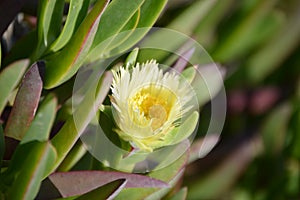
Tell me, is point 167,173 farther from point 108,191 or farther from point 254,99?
point 254,99

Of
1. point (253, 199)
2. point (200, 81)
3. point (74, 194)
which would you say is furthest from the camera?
point (253, 199)

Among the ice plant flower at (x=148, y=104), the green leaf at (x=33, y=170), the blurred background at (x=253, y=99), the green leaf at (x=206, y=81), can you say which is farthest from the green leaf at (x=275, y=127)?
the green leaf at (x=33, y=170)

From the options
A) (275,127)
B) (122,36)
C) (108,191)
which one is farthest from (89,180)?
(275,127)

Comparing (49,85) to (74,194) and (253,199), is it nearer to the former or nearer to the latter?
(74,194)

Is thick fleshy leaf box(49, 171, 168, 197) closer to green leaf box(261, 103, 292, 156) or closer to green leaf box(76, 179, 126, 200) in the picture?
green leaf box(76, 179, 126, 200)

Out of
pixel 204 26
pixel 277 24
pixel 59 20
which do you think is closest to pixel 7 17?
pixel 59 20

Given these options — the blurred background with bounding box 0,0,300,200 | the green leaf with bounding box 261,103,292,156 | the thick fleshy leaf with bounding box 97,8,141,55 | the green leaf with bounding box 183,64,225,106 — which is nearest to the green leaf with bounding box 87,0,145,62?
the thick fleshy leaf with bounding box 97,8,141,55
